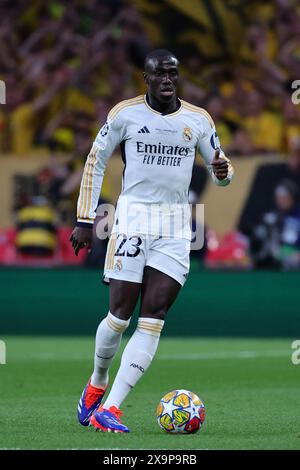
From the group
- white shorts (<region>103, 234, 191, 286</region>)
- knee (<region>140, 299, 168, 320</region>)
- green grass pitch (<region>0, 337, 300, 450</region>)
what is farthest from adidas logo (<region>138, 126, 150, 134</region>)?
green grass pitch (<region>0, 337, 300, 450</region>)

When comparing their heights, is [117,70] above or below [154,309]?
above

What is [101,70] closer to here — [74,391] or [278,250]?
[278,250]

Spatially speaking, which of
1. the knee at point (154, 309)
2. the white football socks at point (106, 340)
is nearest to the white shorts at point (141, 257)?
the knee at point (154, 309)

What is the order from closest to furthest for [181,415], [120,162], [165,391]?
[181,415] < [165,391] < [120,162]

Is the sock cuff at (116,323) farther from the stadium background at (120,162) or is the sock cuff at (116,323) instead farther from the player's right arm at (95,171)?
the stadium background at (120,162)

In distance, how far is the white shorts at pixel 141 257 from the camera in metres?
7.66

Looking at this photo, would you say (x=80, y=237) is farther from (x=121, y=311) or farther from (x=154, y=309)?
(x=154, y=309)

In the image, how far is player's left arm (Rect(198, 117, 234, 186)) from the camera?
7777mm

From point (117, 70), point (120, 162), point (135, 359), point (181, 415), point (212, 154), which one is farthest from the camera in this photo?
point (117, 70)

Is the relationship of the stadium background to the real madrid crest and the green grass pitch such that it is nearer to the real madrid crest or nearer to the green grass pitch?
the green grass pitch

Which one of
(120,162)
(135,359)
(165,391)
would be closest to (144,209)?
(135,359)

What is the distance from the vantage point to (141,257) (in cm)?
769

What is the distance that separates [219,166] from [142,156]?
0.49 metres

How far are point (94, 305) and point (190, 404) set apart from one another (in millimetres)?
8873
